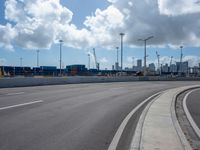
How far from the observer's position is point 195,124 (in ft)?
33.9

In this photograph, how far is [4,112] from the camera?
11477 millimetres

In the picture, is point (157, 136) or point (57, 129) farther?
point (57, 129)

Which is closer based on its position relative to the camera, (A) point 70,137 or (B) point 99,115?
(A) point 70,137

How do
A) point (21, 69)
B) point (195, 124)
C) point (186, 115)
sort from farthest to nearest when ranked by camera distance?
point (21, 69) → point (186, 115) → point (195, 124)

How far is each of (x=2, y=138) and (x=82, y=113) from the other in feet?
16.1

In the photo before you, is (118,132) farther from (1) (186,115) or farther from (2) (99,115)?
(1) (186,115)

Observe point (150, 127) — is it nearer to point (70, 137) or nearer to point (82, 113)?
point (70, 137)

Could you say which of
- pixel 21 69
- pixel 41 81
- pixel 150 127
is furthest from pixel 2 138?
pixel 21 69

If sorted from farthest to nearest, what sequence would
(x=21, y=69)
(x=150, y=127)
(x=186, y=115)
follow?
1. (x=21, y=69)
2. (x=186, y=115)
3. (x=150, y=127)

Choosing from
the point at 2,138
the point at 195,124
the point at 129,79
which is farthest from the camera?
the point at 129,79

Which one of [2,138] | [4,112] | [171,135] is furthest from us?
[4,112]

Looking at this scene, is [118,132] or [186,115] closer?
[118,132]

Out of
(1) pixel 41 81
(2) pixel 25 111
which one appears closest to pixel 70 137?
(2) pixel 25 111

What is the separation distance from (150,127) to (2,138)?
4.25 metres
